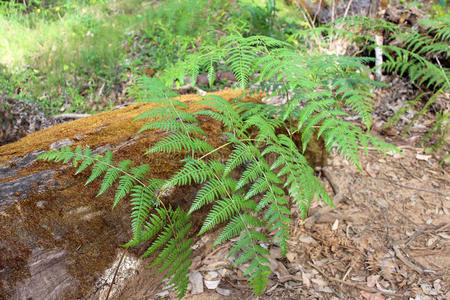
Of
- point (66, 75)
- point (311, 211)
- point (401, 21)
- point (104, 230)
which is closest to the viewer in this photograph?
point (104, 230)

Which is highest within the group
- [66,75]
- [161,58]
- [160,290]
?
[161,58]

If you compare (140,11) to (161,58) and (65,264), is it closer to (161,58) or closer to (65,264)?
(161,58)

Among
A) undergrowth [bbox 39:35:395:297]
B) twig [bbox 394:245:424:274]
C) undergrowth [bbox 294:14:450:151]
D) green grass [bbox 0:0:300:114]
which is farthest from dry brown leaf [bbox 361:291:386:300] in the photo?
green grass [bbox 0:0:300:114]

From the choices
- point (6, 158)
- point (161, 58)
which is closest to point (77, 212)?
point (6, 158)

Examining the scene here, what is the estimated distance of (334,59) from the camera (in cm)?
208

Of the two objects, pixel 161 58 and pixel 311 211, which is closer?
pixel 311 211

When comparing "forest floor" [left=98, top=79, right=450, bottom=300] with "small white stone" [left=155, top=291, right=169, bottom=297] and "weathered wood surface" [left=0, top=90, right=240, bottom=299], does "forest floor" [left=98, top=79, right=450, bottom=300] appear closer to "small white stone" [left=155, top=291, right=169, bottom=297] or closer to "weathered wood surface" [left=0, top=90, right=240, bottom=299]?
"small white stone" [left=155, top=291, right=169, bottom=297]

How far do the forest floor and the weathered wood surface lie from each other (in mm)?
226

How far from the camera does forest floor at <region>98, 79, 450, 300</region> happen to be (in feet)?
5.98

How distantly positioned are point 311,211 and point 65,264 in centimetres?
188

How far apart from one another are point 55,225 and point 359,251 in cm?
196

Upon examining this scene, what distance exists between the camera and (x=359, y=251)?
2.10 metres

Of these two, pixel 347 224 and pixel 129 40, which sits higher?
pixel 129 40

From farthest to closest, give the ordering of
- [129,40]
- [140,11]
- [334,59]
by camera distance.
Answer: [140,11], [129,40], [334,59]
